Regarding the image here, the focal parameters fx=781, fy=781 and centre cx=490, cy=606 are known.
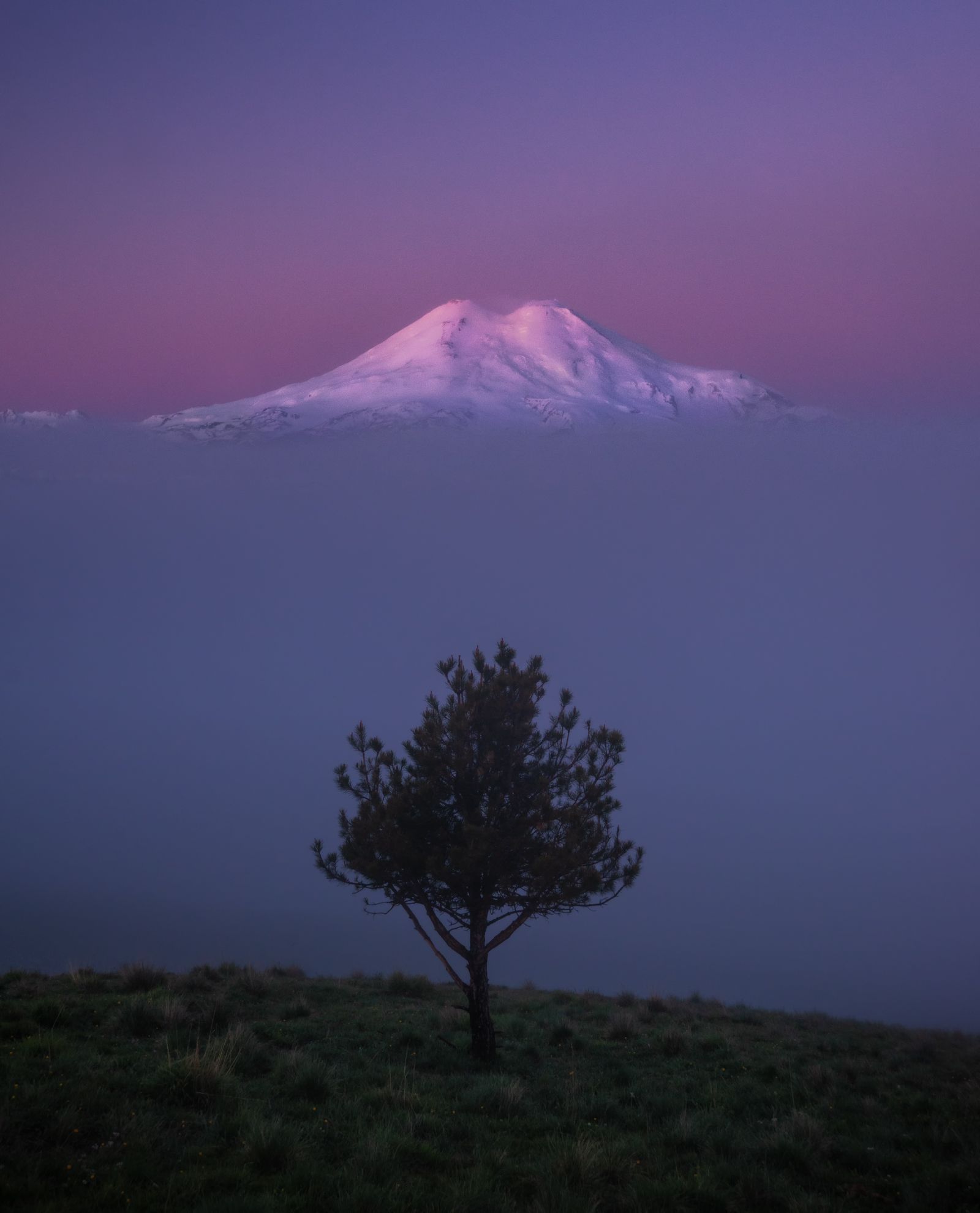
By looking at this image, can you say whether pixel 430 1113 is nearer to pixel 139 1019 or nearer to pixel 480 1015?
pixel 480 1015

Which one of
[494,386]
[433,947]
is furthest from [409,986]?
[494,386]

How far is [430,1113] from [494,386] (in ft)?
494

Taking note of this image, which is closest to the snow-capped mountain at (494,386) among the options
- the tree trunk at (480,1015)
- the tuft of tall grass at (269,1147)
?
the tree trunk at (480,1015)

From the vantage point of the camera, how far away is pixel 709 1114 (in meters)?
8.67

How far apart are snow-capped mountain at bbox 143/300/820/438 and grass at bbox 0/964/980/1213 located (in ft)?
443

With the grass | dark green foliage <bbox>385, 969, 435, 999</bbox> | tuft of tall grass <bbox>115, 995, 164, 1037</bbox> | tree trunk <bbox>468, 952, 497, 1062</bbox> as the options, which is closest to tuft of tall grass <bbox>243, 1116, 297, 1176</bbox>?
the grass

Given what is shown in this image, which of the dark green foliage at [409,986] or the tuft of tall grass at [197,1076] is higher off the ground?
the tuft of tall grass at [197,1076]

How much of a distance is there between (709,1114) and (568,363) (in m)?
161

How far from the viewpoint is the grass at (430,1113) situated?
19.7 ft

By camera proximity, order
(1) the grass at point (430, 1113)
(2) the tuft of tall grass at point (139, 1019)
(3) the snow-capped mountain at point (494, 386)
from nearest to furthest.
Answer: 1. (1) the grass at point (430, 1113)
2. (2) the tuft of tall grass at point (139, 1019)
3. (3) the snow-capped mountain at point (494, 386)

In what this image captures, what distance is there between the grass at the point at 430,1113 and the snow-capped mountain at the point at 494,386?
13504 cm

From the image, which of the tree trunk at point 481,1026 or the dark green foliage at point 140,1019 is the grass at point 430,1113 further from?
the tree trunk at point 481,1026

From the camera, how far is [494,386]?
150875 millimetres

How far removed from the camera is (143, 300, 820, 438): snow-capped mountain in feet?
477
